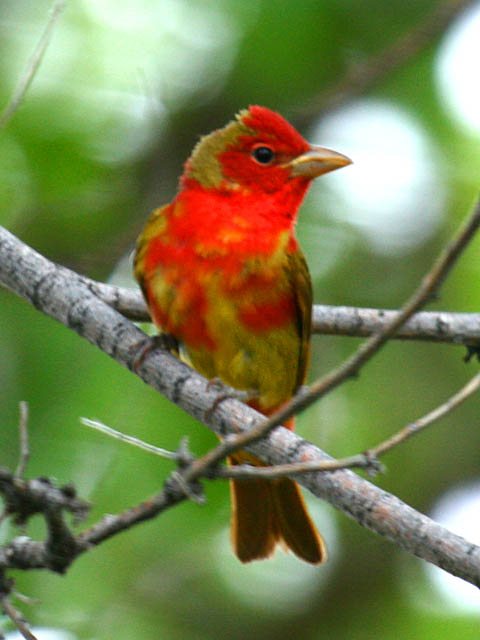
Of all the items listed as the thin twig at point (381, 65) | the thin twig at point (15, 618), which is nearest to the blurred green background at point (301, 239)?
the thin twig at point (381, 65)

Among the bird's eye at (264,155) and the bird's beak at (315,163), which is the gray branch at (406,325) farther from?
the bird's eye at (264,155)

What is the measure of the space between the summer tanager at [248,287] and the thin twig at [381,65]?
388 millimetres

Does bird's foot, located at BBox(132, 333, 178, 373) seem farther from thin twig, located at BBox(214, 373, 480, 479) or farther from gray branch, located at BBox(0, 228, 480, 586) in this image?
thin twig, located at BBox(214, 373, 480, 479)

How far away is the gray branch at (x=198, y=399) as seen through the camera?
6.47 feet

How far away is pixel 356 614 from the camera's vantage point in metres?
3.96

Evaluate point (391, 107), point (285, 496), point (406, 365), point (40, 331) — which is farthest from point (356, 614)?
point (391, 107)

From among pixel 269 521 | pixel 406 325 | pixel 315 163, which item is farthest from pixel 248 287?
pixel 269 521

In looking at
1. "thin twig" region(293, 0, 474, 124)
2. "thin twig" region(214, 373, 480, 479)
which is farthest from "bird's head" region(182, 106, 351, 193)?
"thin twig" region(214, 373, 480, 479)

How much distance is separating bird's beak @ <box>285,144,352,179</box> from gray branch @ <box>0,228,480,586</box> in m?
1.03

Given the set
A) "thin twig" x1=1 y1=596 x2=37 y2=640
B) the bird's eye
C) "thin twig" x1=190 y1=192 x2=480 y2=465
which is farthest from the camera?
the bird's eye

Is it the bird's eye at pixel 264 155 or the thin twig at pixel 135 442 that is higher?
the bird's eye at pixel 264 155

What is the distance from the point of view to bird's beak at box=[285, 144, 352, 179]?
3.46m

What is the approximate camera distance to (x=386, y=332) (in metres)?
1.48

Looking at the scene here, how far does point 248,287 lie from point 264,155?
0.73 m
